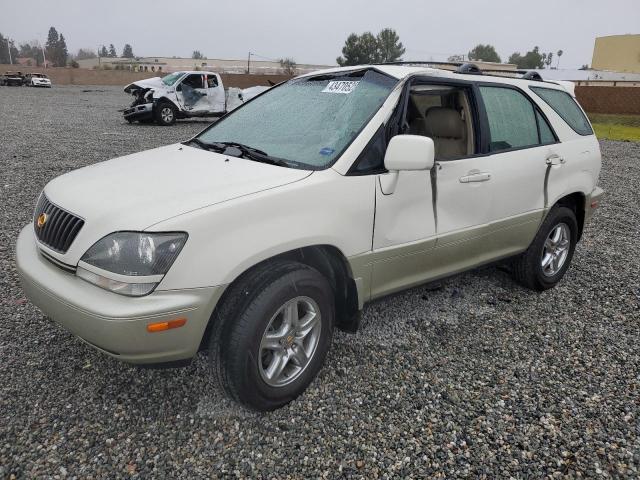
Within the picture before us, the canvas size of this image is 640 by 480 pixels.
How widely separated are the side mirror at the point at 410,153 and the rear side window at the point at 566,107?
77.8 inches

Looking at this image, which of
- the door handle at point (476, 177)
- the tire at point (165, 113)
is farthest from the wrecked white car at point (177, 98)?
the door handle at point (476, 177)

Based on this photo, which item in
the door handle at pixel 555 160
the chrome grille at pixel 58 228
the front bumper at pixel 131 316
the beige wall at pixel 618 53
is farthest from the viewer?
the beige wall at pixel 618 53

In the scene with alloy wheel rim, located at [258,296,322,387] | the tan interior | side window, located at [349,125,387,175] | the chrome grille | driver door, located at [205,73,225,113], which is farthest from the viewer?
driver door, located at [205,73,225,113]

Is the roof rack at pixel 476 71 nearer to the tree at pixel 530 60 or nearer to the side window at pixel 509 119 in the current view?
the side window at pixel 509 119

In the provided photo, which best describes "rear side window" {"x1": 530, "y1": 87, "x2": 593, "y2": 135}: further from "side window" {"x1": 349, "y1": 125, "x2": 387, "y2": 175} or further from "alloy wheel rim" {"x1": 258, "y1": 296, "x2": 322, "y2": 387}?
"alloy wheel rim" {"x1": 258, "y1": 296, "x2": 322, "y2": 387}

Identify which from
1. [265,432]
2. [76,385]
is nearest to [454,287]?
[265,432]

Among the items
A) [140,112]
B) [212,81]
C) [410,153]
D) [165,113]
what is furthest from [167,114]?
[410,153]

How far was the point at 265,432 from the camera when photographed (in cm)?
255

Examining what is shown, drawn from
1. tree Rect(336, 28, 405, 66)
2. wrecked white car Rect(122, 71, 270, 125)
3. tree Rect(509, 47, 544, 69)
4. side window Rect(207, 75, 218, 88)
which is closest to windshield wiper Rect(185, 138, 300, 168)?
wrecked white car Rect(122, 71, 270, 125)

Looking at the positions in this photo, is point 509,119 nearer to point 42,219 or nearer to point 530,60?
point 42,219

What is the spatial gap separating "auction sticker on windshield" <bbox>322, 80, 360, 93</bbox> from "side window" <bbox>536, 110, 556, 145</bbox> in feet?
5.49

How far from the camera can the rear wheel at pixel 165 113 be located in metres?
16.0

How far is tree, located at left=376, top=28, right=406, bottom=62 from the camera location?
8125cm

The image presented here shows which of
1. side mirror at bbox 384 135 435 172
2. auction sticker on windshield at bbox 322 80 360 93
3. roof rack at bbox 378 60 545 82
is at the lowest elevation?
side mirror at bbox 384 135 435 172
